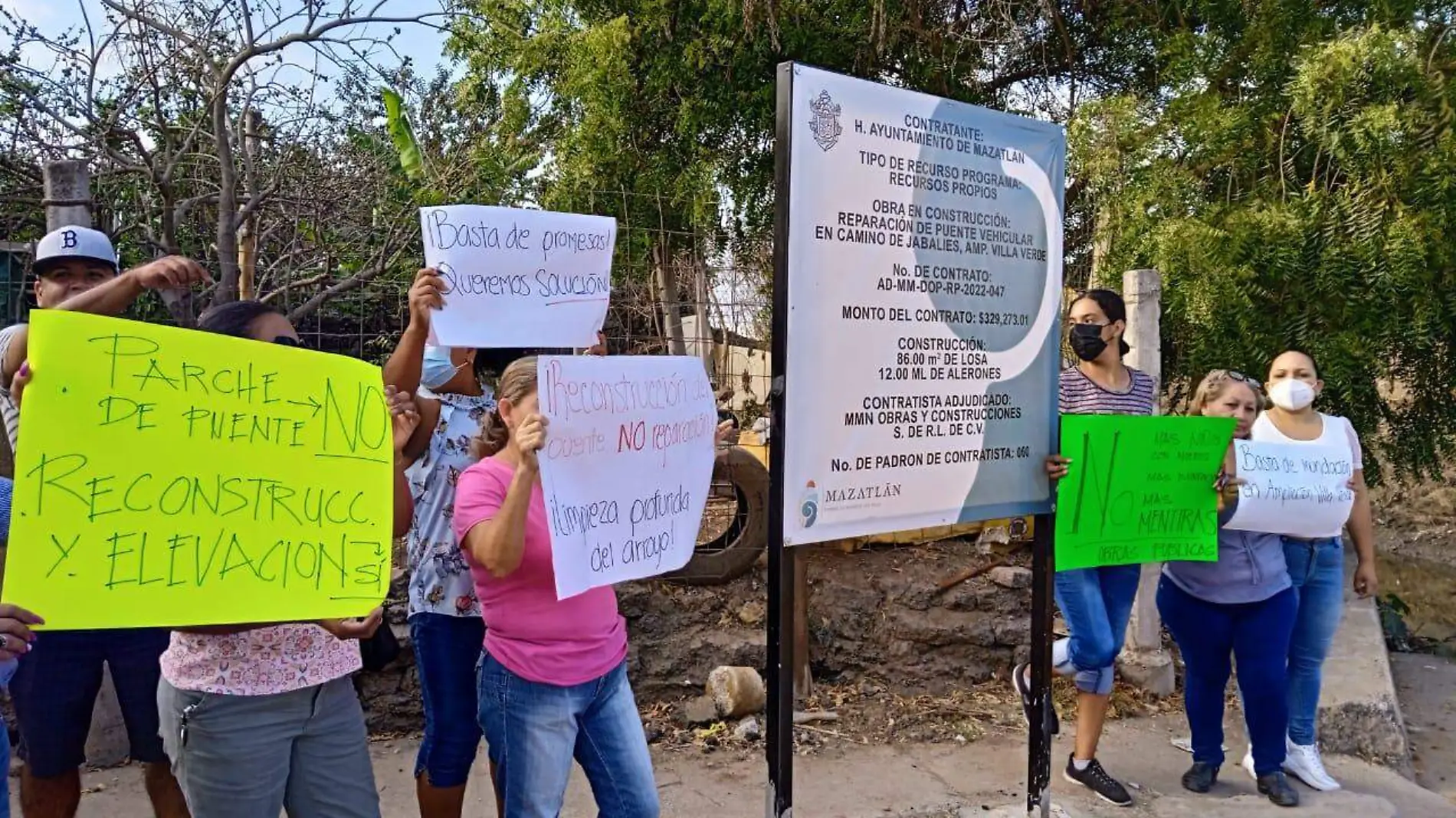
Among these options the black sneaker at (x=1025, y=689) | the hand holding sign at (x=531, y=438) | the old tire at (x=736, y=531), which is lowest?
the black sneaker at (x=1025, y=689)

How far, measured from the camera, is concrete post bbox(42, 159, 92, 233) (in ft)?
12.0

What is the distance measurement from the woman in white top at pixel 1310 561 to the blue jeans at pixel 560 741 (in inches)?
112

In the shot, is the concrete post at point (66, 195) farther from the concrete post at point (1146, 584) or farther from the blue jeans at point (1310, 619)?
the blue jeans at point (1310, 619)

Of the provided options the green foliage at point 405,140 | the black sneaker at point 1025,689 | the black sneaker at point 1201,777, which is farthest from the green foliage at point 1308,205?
the green foliage at point 405,140

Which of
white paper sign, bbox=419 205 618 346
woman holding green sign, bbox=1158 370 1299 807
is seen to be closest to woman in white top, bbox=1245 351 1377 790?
woman holding green sign, bbox=1158 370 1299 807

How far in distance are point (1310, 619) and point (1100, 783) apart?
119 centimetres

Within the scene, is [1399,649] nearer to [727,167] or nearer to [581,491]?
[727,167]

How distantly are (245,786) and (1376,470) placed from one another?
6.59 metres

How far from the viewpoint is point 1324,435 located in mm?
4121

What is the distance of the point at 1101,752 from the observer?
4.58 metres

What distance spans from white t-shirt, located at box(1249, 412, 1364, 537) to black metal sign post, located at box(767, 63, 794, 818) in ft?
7.68

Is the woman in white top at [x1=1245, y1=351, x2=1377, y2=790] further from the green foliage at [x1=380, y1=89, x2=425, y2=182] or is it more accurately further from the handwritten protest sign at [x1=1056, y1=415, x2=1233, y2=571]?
the green foliage at [x1=380, y1=89, x2=425, y2=182]

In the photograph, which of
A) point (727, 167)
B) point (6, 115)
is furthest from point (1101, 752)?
point (6, 115)

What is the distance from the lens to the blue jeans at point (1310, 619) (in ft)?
13.7
